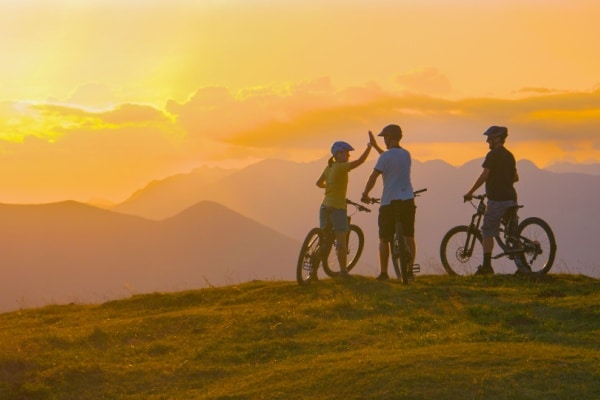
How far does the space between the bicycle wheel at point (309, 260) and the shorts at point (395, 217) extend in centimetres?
125

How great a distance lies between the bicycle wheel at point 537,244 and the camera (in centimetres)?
1673

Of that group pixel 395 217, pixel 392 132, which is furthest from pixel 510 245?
pixel 392 132

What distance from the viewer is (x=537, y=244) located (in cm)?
1689

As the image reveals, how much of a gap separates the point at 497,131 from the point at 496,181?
37.5 inches

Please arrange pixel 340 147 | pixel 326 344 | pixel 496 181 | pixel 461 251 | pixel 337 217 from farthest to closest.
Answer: pixel 461 251 < pixel 496 181 < pixel 337 217 < pixel 340 147 < pixel 326 344

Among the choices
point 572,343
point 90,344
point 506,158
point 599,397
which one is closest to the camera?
point 599,397

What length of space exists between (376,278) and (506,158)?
11.0 ft

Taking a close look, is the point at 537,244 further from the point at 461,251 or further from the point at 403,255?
the point at 403,255

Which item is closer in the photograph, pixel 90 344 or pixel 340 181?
pixel 90 344

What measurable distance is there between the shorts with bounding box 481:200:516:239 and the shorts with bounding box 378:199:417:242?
165cm

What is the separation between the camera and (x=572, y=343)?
38.2 ft

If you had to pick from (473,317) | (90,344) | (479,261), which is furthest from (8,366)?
(479,261)

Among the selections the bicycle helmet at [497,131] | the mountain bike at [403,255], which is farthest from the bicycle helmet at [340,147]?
the bicycle helmet at [497,131]

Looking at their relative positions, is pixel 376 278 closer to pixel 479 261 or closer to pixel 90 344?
pixel 479 261
